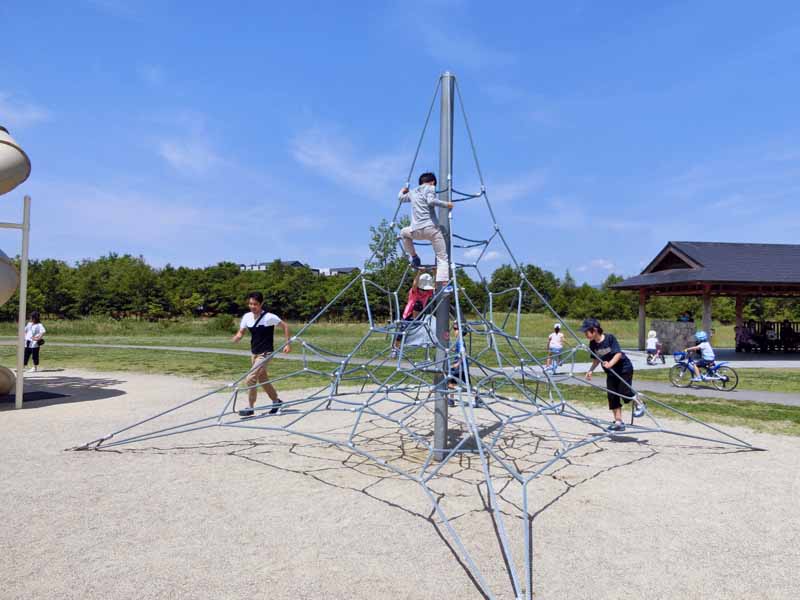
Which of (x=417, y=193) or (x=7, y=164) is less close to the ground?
(x=7, y=164)

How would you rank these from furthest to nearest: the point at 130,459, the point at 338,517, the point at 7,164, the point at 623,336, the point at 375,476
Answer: the point at 623,336 < the point at 7,164 < the point at 130,459 < the point at 375,476 < the point at 338,517

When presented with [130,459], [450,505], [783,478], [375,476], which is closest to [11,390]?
[130,459]

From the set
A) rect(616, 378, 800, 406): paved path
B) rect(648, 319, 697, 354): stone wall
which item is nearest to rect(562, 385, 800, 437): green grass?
rect(616, 378, 800, 406): paved path

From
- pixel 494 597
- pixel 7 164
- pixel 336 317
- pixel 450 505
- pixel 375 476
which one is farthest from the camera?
pixel 336 317

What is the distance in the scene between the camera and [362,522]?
370 centimetres

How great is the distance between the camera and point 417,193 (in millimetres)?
5348

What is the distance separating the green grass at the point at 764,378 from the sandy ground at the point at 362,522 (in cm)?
636

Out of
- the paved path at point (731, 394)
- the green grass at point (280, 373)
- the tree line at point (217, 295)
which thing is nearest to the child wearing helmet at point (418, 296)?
the green grass at point (280, 373)

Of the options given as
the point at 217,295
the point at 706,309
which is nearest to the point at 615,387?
the point at 706,309

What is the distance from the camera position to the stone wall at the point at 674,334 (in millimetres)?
19531

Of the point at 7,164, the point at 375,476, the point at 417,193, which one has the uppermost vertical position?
the point at 7,164

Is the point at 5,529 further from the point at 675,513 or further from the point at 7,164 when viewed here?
the point at 7,164

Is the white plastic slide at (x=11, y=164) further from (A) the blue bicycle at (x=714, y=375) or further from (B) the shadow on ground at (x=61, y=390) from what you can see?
(A) the blue bicycle at (x=714, y=375)

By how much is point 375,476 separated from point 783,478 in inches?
137
